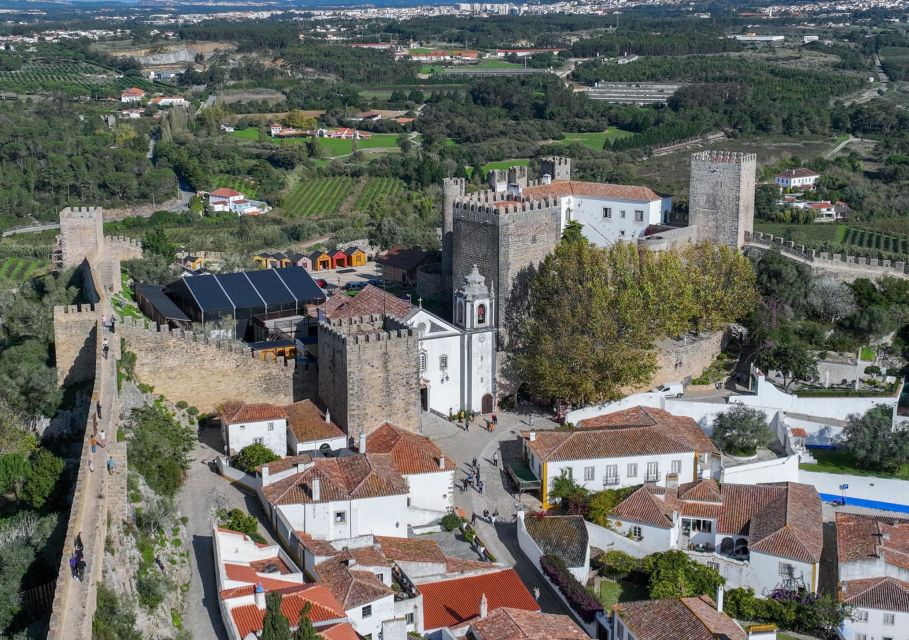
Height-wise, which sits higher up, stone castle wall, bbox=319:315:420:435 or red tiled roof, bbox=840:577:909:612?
stone castle wall, bbox=319:315:420:435

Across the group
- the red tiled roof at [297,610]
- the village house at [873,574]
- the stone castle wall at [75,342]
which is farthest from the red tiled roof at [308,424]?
the village house at [873,574]

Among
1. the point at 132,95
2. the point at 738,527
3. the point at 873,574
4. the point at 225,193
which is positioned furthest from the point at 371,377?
the point at 132,95

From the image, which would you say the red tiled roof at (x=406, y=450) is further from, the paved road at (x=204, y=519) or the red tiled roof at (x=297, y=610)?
the red tiled roof at (x=297, y=610)

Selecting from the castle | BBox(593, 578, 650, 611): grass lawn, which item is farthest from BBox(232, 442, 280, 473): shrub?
the castle

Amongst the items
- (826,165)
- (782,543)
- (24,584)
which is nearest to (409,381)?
(782,543)

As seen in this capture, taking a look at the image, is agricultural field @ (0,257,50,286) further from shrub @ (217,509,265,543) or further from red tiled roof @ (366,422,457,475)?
shrub @ (217,509,265,543)

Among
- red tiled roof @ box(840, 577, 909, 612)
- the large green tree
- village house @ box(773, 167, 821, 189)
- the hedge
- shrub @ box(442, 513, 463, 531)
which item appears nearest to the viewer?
the hedge
